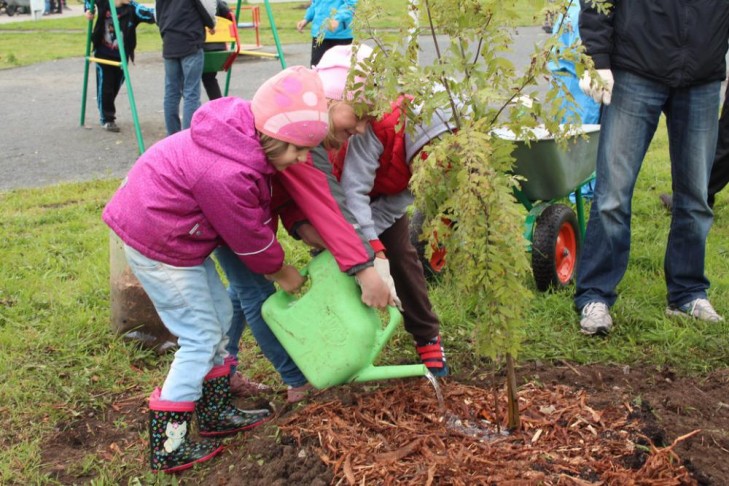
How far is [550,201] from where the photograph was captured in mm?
4375

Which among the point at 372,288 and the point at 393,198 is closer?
the point at 372,288

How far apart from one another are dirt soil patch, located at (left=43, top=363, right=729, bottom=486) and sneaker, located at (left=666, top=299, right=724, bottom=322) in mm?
493

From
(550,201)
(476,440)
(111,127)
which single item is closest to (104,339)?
(476,440)

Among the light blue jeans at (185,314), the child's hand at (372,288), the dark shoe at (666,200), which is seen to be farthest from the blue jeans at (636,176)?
the light blue jeans at (185,314)

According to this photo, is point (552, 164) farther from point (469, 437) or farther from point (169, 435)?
point (169, 435)

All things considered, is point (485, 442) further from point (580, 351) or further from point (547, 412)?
point (580, 351)

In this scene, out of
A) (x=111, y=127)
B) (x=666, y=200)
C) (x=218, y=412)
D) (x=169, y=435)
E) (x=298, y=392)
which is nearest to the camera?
(x=169, y=435)

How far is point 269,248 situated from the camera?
2742mm

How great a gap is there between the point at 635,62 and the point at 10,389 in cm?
292

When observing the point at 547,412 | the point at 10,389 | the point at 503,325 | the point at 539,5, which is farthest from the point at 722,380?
the point at 10,389

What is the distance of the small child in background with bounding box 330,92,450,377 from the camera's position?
2857 mm

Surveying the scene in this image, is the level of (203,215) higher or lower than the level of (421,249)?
higher

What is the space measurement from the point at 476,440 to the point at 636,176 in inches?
62.6

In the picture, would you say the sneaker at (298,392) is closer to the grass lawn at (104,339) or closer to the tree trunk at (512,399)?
the grass lawn at (104,339)
